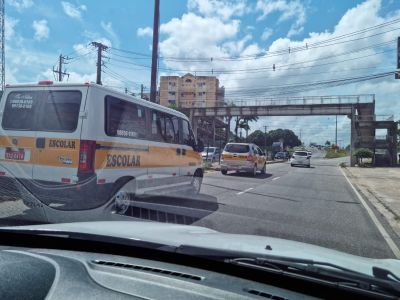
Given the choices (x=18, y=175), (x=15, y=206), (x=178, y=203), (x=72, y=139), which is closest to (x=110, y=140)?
(x=72, y=139)

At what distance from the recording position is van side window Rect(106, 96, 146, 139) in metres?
8.12

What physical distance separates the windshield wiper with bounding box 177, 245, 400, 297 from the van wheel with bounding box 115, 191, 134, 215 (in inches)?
218

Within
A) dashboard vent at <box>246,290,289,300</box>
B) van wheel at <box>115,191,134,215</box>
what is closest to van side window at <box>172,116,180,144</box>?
van wheel at <box>115,191,134,215</box>

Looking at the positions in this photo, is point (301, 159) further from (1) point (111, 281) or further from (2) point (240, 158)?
(1) point (111, 281)

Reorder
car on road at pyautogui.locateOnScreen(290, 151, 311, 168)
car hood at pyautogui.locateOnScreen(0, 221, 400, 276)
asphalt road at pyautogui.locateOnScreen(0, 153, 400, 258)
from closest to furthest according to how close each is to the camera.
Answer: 1. car hood at pyautogui.locateOnScreen(0, 221, 400, 276)
2. asphalt road at pyautogui.locateOnScreen(0, 153, 400, 258)
3. car on road at pyautogui.locateOnScreen(290, 151, 311, 168)

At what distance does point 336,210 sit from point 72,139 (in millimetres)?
7243

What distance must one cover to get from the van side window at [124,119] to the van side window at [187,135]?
256 cm

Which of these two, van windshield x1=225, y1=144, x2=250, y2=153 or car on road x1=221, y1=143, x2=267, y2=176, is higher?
van windshield x1=225, y1=144, x2=250, y2=153

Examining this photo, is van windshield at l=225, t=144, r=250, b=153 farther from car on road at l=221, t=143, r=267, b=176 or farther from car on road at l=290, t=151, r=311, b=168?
car on road at l=290, t=151, r=311, b=168

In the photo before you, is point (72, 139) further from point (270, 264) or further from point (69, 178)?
point (270, 264)

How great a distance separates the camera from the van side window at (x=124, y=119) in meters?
8.12

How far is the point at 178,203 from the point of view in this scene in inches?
441

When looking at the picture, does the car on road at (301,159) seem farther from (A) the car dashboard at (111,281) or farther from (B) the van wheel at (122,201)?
(A) the car dashboard at (111,281)

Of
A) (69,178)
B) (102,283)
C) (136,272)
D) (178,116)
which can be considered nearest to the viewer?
(102,283)
